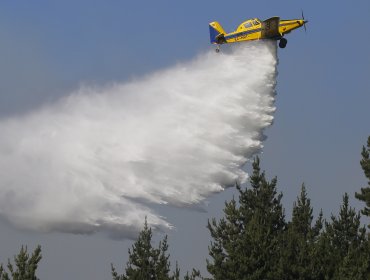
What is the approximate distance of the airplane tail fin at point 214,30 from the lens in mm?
68963

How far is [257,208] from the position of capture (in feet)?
240

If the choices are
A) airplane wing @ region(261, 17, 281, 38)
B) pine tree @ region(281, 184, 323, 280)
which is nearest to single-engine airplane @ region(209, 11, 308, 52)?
airplane wing @ region(261, 17, 281, 38)

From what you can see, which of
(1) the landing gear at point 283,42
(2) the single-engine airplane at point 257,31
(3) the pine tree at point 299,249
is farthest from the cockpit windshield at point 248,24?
(3) the pine tree at point 299,249

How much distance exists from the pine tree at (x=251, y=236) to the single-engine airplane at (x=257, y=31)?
1191 centimetres

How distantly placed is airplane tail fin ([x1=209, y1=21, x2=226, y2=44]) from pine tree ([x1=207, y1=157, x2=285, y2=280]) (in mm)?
11957

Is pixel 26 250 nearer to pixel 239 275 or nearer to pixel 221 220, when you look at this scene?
pixel 239 275

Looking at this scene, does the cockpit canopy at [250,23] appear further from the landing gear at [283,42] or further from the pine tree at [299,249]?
the pine tree at [299,249]

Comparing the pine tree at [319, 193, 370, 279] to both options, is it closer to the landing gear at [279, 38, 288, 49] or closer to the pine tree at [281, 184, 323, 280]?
the pine tree at [281, 184, 323, 280]

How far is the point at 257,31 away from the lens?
223 feet

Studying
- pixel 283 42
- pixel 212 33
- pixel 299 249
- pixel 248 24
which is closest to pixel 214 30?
pixel 212 33

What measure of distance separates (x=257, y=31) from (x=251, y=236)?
15.3 metres

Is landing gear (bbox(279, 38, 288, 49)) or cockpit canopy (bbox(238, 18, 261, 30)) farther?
cockpit canopy (bbox(238, 18, 261, 30))

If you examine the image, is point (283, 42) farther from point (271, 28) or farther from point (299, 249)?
point (299, 249)

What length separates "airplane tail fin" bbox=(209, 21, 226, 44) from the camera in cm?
6896
